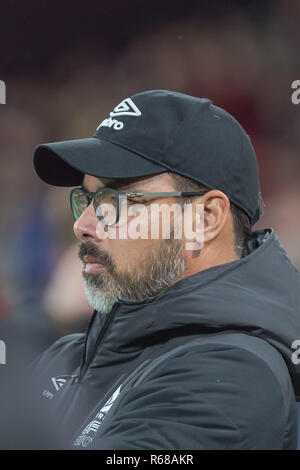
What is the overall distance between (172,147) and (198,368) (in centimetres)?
32

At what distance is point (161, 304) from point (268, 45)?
241cm

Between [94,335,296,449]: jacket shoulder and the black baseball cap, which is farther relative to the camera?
the black baseball cap

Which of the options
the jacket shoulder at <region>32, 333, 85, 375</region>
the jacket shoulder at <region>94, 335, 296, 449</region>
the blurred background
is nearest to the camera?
the jacket shoulder at <region>94, 335, 296, 449</region>

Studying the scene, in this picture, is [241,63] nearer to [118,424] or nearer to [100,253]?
[100,253]

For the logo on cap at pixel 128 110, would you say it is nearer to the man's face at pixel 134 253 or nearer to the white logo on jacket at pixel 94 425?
the man's face at pixel 134 253

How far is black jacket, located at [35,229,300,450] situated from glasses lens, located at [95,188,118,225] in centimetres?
13

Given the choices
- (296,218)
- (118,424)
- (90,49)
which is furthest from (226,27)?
(118,424)

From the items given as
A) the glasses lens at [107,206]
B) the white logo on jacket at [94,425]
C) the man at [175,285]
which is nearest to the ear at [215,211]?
the man at [175,285]

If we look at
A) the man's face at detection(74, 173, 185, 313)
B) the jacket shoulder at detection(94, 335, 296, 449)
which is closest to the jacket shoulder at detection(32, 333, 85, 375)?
the man's face at detection(74, 173, 185, 313)

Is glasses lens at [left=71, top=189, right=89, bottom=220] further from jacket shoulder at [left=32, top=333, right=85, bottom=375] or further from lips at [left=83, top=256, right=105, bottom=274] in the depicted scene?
jacket shoulder at [left=32, top=333, right=85, bottom=375]

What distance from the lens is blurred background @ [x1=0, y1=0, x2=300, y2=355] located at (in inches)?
107

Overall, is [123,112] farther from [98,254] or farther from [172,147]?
[98,254]

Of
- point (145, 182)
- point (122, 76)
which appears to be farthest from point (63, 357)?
point (122, 76)

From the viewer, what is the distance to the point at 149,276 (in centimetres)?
86
